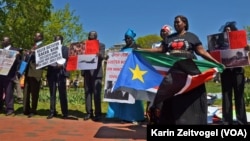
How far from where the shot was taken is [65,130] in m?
7.25

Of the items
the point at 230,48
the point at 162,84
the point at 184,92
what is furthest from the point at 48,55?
the point at 184,92

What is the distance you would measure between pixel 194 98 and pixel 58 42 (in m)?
4.59

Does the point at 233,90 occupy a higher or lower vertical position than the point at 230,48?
lower

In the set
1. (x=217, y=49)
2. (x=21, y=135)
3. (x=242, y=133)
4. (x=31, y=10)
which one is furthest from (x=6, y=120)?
(x=31, y=10)

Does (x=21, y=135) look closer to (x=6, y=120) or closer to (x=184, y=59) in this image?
(x=6, y=120)

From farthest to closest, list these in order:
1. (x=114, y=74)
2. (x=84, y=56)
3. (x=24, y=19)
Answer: (x=24, y=19)
(x=84, y=56)
(x=114, y=74)

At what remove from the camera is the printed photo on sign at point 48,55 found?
8516mm

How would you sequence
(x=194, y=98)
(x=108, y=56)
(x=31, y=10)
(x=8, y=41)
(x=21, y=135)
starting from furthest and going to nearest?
(x=31, y=10) → (x=8, y=41) → (x=108, y=56) → (x=21, y=135) → (x=194, y=98)

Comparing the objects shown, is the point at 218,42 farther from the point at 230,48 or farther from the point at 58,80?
the point at 58,80

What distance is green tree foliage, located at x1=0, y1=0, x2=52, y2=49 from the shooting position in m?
24.8

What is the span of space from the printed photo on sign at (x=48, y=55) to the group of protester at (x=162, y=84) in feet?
0.73

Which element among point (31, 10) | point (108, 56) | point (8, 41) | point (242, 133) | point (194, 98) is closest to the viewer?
point (242, 133)

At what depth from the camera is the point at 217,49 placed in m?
7.02

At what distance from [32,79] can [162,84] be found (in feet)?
16.2
